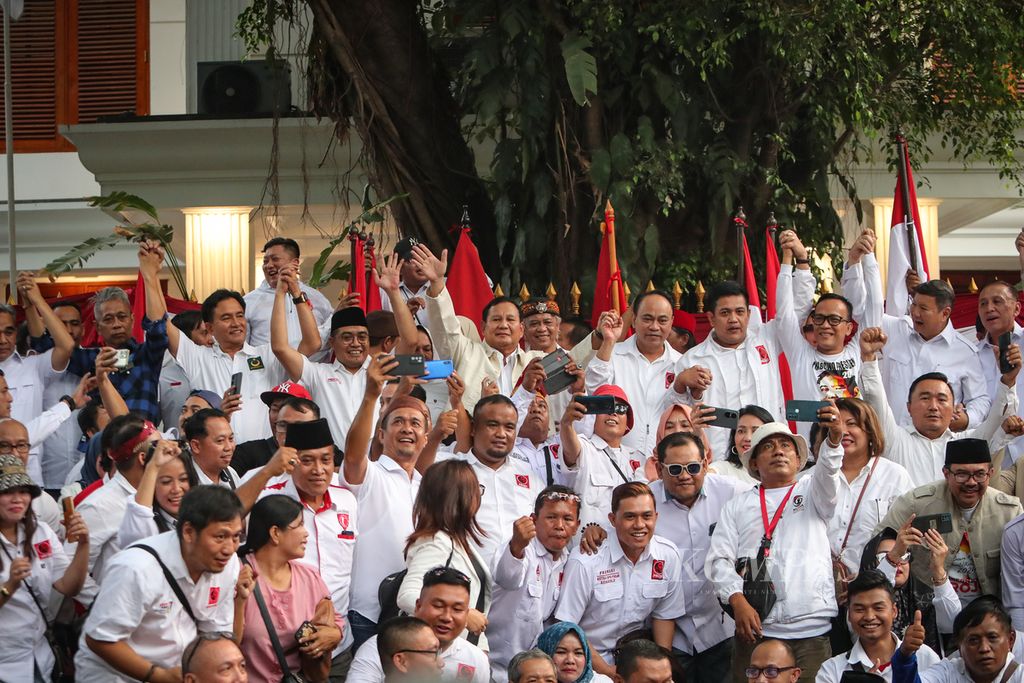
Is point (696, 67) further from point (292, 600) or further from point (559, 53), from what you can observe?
point (292, 600)

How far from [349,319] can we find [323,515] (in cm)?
186

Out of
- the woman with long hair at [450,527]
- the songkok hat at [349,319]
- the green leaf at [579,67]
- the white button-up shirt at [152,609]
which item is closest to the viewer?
the white button-up shirt at [152,609]

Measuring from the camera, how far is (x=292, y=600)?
644 cm

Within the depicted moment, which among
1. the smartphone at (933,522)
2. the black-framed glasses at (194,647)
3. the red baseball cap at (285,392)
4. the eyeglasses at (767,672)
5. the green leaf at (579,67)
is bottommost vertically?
the eyeglasses at (767,672)

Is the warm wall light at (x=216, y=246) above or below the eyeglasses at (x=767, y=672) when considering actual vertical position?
above

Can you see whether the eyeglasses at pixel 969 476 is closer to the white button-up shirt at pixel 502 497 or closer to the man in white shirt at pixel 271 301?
the white button-up shirt at pixel 502 497

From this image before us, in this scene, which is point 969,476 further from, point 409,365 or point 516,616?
point 409,365

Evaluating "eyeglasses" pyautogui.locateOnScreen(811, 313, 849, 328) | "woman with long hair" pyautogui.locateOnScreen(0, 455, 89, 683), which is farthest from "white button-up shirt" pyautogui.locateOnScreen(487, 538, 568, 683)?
"eyeglasses" pyautogui.locateOnScreen(811, 313, 849, 328)

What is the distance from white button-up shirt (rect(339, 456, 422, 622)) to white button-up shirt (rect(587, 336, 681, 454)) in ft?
6.32

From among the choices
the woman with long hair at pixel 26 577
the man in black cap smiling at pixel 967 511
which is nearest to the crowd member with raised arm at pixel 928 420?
the man in black cap smiling at pixel 967 511

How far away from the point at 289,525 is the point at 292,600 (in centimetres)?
31

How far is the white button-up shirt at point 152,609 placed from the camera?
5879 mm

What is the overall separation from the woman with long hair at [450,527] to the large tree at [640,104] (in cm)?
508

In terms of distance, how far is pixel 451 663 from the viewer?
6.32m
